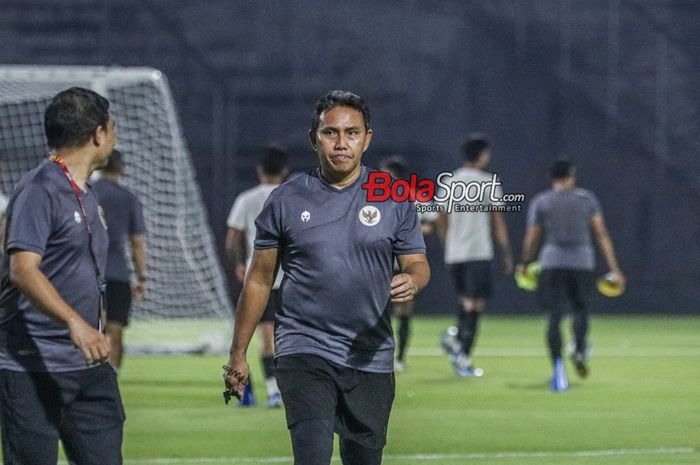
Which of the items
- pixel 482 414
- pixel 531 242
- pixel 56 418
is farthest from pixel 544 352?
pixel 56 418

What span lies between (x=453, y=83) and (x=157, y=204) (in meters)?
8.05

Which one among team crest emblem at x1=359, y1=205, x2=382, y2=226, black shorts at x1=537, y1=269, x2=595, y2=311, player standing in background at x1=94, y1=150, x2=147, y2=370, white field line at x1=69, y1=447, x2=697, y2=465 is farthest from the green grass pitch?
team crest emblem at x1=359, y1=205, x2=382, y2=226

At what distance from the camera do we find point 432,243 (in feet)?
95.5

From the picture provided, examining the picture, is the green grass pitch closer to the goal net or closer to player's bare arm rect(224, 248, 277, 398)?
player's bare arm rect(224, 248, 277, 398)

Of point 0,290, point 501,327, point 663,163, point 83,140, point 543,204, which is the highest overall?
point 83,140

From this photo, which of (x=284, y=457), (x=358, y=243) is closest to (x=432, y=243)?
(x=284, y=457)

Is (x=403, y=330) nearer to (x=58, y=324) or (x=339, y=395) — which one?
(x=339, y=395)

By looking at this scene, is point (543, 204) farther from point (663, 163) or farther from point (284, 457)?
point (663, 163)

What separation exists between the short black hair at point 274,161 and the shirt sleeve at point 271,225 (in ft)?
21.7

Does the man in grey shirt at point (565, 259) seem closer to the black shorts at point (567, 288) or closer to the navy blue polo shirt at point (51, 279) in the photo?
the black shorts at point (567, 288)

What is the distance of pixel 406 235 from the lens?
687 centimetres

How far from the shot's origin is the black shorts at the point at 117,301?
44.7 feet

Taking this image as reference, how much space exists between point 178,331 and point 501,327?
A: 17.3ft

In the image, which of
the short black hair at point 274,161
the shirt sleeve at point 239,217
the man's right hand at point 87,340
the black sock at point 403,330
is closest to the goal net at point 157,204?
the black sock at point 403,330
